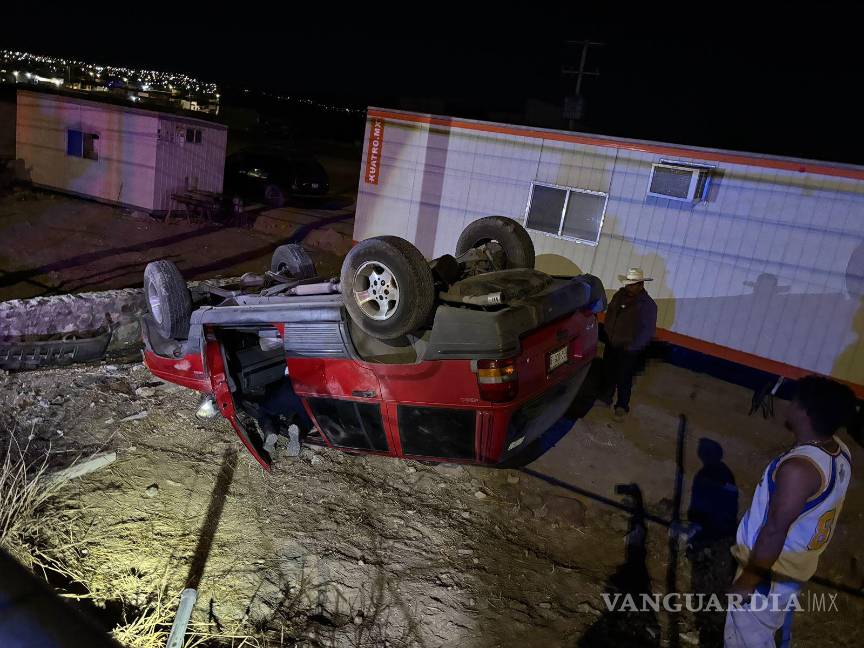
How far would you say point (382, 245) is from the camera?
3.90 m

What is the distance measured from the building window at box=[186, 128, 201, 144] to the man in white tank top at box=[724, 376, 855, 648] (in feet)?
52.1

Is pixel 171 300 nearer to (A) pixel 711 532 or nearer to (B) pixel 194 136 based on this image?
(A) pixel 711 532

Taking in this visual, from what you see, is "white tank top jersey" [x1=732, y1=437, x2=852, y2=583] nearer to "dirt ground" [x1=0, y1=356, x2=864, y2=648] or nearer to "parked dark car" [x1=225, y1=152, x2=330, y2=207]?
"dirt ground" [x1=0, y1=356, x2=864, y2=648]

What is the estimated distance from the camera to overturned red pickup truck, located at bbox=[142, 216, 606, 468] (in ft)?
12.3

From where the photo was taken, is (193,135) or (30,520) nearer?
(30,520)

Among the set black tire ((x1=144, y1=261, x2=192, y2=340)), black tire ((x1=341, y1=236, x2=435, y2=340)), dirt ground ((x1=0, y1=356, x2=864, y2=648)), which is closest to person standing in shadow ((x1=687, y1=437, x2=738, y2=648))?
dirt ground ((x1=0, y1=356, x2=864, y2=648))

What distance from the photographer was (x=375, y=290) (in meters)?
4.01

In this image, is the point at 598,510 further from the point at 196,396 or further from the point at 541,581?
the point at 196,396

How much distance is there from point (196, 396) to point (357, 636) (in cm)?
314

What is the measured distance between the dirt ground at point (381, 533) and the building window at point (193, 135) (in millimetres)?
11237

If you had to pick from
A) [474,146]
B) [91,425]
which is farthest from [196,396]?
[474,146]

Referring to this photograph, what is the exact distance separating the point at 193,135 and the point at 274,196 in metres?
3.17

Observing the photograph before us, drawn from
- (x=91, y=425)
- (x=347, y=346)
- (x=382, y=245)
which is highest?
(x=382, y=245)

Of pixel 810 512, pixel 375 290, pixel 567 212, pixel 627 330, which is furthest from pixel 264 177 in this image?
pixel 810 512
